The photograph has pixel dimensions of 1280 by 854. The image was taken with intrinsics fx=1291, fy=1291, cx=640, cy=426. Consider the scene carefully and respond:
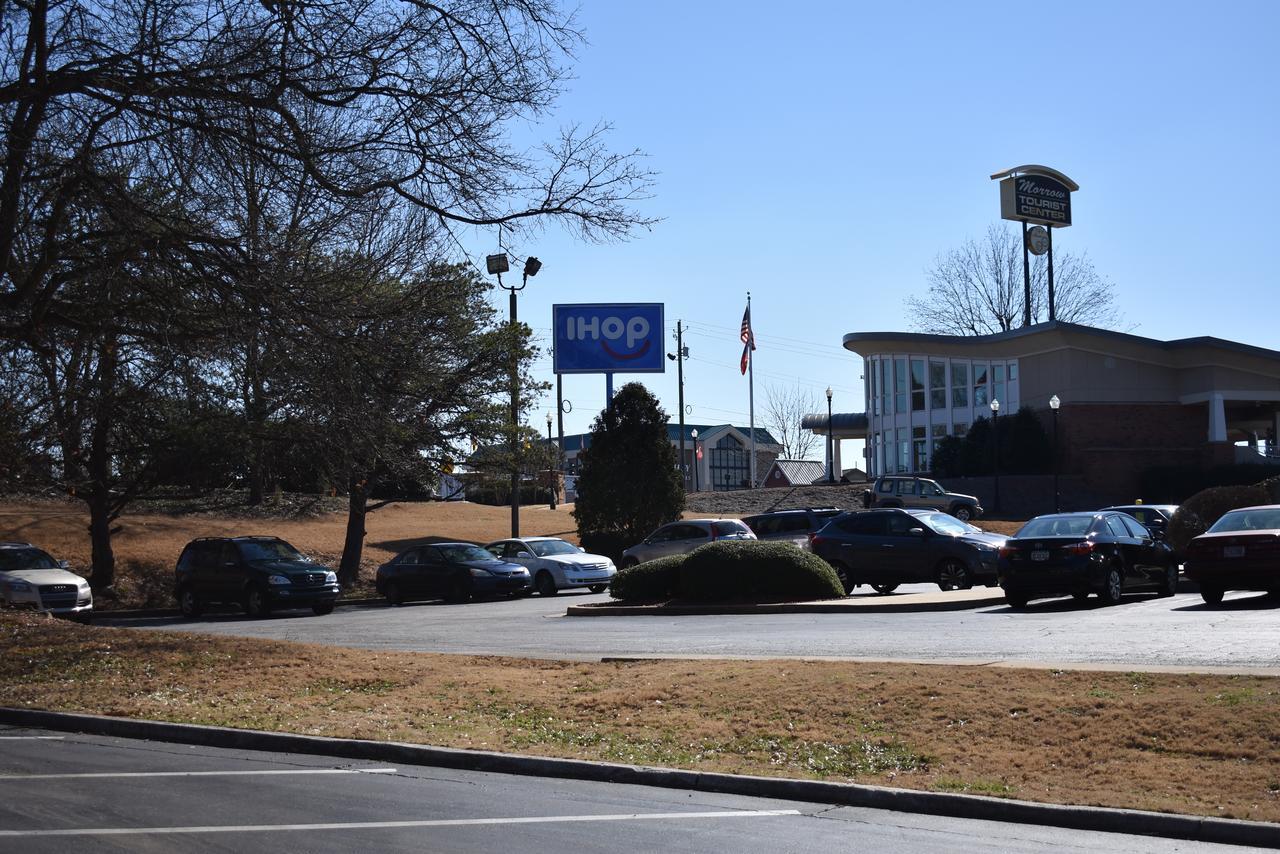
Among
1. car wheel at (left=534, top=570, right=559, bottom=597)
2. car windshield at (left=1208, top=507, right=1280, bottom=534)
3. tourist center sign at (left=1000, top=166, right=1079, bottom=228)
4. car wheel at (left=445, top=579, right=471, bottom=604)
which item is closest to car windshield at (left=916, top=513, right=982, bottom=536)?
car windshield at (left=1208, top=507, right=1280, bottom=534)

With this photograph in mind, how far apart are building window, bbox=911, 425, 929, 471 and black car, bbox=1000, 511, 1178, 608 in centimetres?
A: 4285

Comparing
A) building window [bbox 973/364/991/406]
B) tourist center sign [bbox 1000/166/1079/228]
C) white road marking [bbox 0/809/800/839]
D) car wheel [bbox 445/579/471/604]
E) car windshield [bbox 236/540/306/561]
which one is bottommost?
car wheel [bbox 445/579/471/604]

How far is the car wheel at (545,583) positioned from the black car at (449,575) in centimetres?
60

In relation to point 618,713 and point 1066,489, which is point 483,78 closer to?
point 618,713

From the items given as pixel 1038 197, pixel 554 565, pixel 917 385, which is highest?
pixel 1038 197

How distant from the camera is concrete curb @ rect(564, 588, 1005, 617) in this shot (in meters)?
20.6

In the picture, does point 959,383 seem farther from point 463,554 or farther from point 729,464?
point 729,464

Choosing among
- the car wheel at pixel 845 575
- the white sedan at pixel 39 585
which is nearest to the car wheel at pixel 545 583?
the car wheel at pixel 845 575

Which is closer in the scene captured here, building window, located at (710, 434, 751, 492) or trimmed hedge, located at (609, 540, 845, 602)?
trimmed hedge, located at (609, 540, 845, 602)

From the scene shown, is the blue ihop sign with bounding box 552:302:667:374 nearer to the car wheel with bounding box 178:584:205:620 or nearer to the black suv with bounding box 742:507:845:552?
the black suv with bounding box 742:507:845:552

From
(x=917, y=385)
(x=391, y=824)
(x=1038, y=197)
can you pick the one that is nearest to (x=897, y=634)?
(x=391, y=824)

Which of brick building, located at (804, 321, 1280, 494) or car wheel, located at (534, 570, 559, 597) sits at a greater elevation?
brick building, located at (804, 321, 1280, 494)

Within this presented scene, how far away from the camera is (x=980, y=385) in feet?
198

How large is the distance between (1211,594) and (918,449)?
46.3 m
